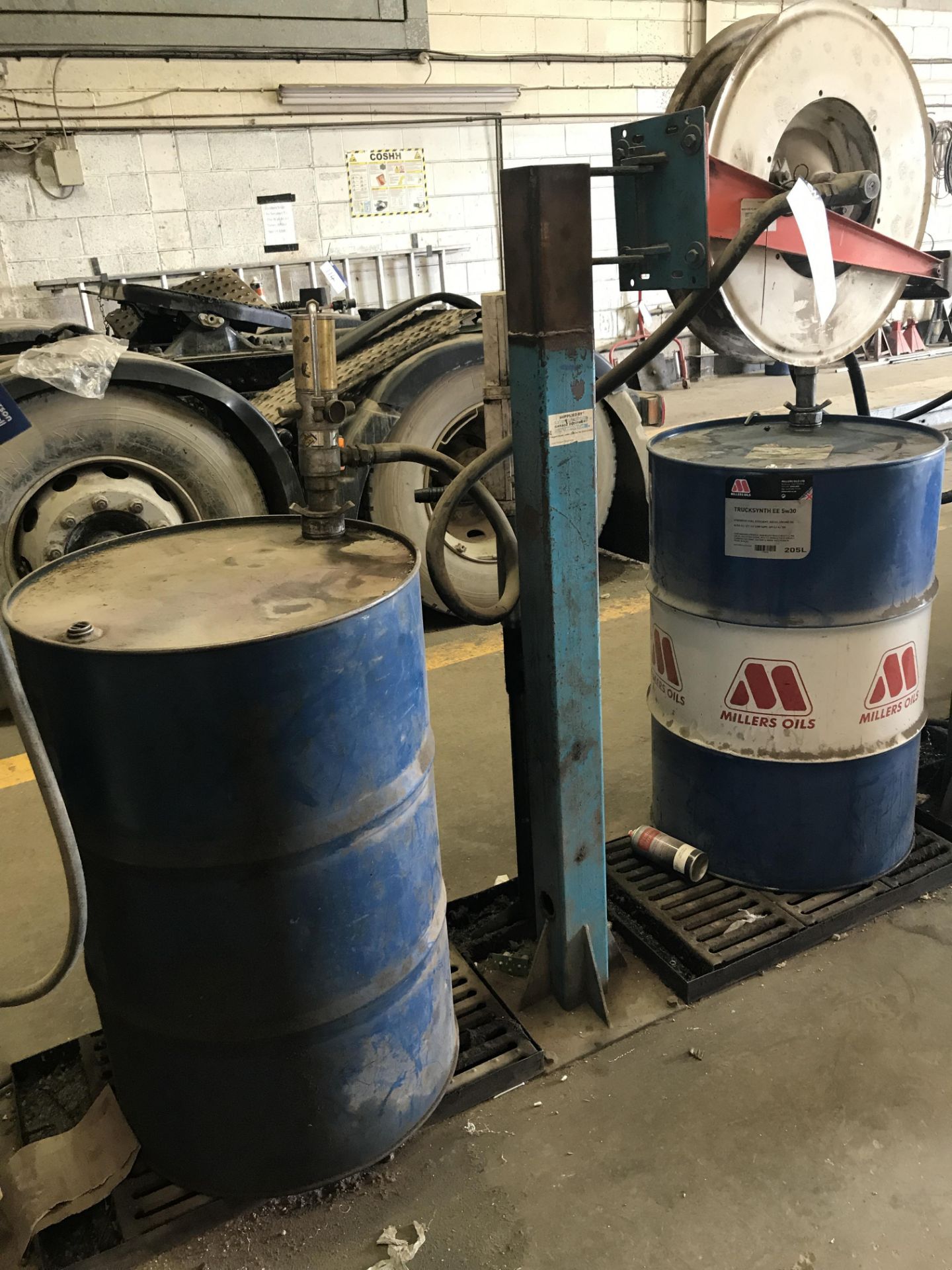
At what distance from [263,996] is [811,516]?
4.46 ft

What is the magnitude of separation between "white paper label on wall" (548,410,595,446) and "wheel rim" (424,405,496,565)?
2.18 meters

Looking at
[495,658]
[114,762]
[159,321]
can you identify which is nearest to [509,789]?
[495,658]

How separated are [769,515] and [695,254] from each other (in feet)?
1.86

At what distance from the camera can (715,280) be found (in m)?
1.66

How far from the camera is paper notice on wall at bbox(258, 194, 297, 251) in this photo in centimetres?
745

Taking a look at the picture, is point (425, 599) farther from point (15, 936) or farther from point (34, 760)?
point (34, 760)

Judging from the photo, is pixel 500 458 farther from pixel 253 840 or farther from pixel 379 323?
pixel 379 323

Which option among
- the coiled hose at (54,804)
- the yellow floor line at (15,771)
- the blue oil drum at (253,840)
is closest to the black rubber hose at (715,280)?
the blue oil drum at (253,840)

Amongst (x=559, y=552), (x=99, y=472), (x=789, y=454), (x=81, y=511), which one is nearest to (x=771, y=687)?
(x=789, y=454)

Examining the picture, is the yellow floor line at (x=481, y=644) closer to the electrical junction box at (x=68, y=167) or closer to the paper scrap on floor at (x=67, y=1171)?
the paper scrap on floor at (x=67, y=1171)

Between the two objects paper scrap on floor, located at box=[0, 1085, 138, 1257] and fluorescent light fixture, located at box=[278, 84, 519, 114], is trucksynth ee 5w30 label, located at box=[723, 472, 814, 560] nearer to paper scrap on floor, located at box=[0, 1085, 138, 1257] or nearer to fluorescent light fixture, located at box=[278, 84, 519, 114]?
paper scrap on floor, located at box=[0, 1085, 138, 1257]

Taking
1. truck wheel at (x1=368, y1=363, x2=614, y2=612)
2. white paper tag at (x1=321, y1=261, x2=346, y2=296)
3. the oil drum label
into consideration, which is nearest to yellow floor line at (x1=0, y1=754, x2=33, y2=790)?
truck wheel at (x1=368, y1=363, x2=614, y2=612)

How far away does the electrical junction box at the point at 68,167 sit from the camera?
21.7ft

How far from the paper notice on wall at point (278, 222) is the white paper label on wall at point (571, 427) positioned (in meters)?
6.65
